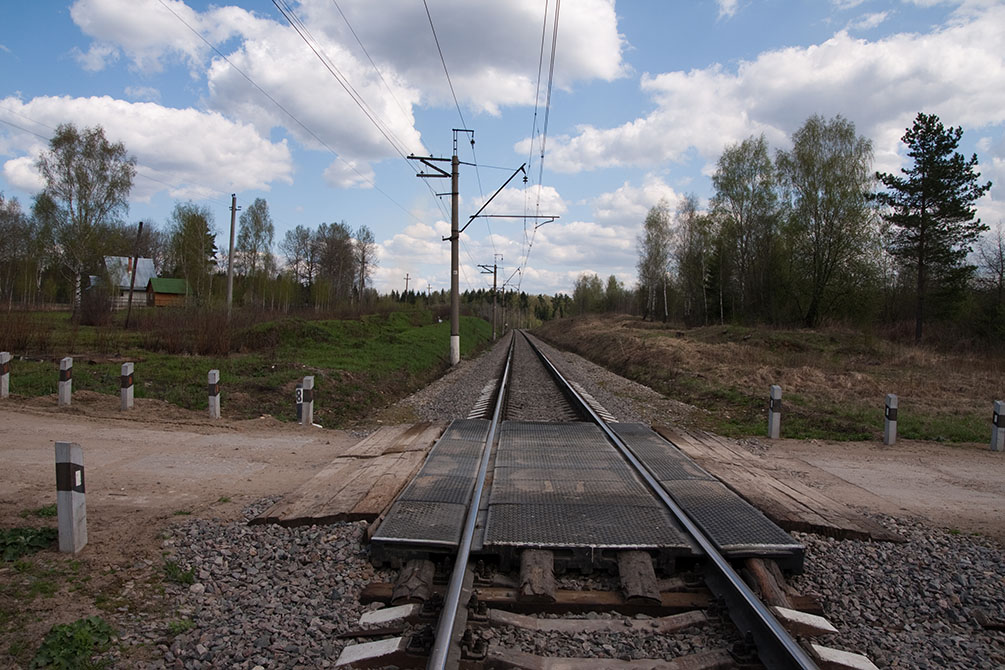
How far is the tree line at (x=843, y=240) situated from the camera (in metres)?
35.2

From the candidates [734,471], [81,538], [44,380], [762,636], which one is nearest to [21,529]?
[81,538]

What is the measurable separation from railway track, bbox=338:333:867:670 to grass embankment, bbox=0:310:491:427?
713 cm

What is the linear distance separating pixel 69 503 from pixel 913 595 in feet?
19.9

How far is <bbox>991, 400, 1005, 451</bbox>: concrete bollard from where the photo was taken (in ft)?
33.6

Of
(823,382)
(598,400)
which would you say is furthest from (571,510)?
(823,382)

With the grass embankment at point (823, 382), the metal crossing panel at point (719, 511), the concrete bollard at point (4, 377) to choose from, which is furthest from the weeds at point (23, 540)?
the grass embankment at point (823, 382)

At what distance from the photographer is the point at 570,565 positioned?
4738 millimetres

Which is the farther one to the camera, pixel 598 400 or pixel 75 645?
pixel 598 400

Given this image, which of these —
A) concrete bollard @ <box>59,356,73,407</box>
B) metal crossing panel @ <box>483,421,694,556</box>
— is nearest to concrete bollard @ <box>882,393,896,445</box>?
metal crossing panel @ <box>483,421,694,556</box>

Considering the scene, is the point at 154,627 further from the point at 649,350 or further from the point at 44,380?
the point at 649,350

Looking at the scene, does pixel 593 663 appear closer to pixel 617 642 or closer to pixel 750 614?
pixel 617 642

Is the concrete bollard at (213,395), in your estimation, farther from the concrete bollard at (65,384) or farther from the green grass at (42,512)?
the green grass at (42,512)

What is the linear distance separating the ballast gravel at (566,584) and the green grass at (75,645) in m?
0.24

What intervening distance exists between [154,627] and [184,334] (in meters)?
20.8
